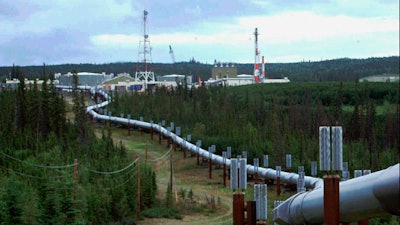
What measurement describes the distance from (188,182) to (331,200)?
21.0m

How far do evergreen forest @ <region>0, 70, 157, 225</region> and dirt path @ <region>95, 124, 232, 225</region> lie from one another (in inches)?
47.8

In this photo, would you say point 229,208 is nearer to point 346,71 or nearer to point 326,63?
point 346,71

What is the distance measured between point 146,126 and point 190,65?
123134mm

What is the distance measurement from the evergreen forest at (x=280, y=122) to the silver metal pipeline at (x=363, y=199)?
40.4 feet

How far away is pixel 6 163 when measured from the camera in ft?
74.1

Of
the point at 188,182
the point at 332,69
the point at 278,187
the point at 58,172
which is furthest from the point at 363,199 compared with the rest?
the point at 332,69

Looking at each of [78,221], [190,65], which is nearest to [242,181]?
[78,221]

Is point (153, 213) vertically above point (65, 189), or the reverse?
point (65, 189)

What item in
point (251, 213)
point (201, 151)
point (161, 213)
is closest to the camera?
point (251, 213)

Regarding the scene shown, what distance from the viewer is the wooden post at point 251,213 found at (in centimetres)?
745

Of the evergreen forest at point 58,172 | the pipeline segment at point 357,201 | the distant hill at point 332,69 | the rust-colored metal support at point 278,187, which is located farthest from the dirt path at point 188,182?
the distant hill at point 332,69

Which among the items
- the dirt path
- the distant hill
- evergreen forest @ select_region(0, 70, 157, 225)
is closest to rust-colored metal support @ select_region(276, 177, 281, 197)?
the dirt path

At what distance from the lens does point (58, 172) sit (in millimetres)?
18969

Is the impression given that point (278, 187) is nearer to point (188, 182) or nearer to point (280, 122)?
point (188, 182)
